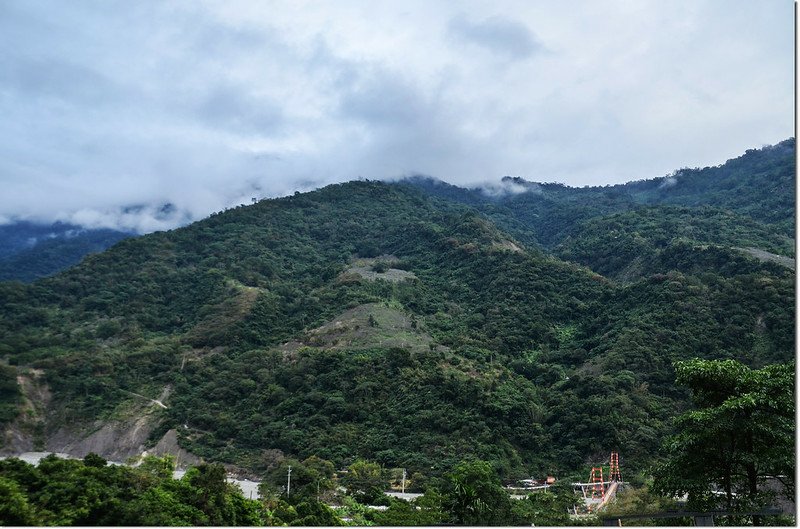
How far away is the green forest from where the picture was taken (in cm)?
2053

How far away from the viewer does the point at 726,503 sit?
1094cm

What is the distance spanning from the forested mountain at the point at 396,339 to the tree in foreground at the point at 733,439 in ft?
102

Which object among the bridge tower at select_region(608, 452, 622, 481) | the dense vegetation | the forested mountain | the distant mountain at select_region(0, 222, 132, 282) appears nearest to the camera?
the dense vegetation

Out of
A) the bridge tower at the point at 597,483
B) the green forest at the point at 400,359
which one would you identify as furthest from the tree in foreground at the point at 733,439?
the bridge tower at the point at 597,483

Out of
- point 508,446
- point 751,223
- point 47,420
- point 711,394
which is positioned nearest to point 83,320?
point 47,420

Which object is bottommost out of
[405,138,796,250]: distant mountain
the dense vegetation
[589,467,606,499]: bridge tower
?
[589,467,606,499]: bridge tower

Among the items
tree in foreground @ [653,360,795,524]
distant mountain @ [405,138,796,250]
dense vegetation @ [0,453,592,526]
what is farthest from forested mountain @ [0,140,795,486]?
tree in foreground @ [653,360,795,524]

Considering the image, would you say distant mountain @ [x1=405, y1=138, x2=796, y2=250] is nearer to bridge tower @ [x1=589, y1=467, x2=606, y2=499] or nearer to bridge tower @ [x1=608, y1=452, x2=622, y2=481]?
bridge tower @ [x1=608, y1=452, x2=622, y2=481]

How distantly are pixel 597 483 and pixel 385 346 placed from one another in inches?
1082

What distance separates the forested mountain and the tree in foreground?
102 ft

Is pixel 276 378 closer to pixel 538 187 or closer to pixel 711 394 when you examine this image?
pixel 711 394

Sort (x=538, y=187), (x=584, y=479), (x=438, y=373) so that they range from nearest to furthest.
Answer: (x=584, y=479), (x=438, y=373), (x=538, y=187)

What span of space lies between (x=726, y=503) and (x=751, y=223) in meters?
98.6

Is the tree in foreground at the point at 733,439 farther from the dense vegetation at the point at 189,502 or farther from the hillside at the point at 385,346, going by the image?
the hillside at the point at 385,346
